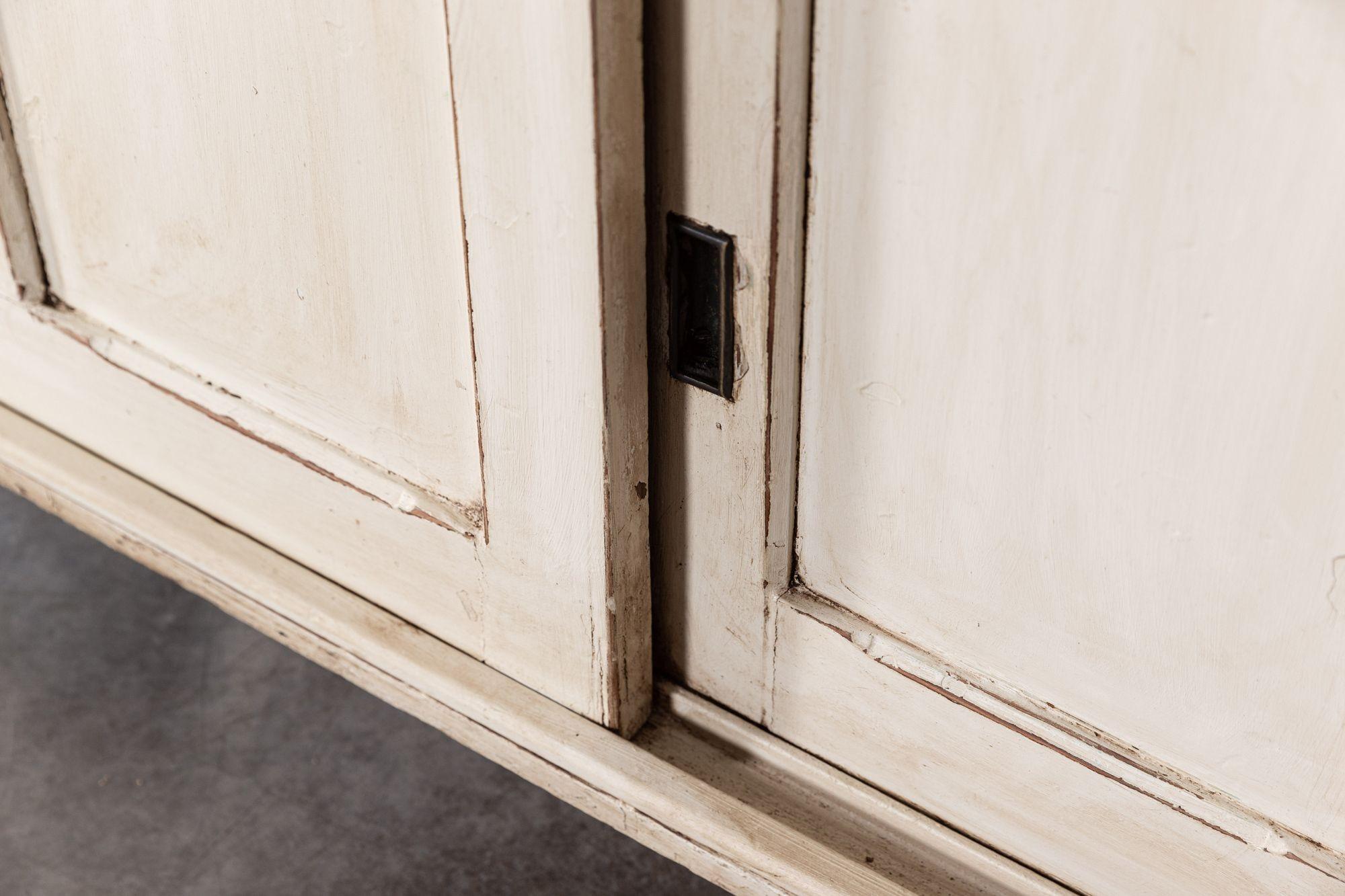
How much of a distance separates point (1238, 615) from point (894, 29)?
383 mm

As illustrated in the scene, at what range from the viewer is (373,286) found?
1.00 m

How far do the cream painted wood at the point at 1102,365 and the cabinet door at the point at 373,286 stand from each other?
144 millimetres

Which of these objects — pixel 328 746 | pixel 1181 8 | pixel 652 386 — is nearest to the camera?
pixel 1181 8

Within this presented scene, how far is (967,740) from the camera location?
0.97 m

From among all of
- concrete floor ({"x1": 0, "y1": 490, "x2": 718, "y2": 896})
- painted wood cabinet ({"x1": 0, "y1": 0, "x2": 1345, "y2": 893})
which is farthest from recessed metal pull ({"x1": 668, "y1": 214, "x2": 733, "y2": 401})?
concrete floor ({"x1": 0, "y1": 490, "x2": 718, "y2": 896})

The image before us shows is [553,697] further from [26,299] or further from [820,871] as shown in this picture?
[26,299]

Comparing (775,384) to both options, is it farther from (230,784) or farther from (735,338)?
(230,784)

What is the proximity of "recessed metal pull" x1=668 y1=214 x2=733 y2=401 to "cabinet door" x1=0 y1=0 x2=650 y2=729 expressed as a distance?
0.03 meters

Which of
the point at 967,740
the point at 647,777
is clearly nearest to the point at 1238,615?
the point at 967,740

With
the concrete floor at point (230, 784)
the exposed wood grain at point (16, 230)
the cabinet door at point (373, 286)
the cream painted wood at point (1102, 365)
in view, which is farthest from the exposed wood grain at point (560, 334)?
the exposed wood grain at point (16, 230)

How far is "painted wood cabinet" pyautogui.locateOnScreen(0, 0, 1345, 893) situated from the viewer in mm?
713

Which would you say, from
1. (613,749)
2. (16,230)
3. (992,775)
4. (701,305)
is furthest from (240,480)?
(992,775)

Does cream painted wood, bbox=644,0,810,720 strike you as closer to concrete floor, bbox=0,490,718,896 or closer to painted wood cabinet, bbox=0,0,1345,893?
painted wood cabinet, bbox=0,0,1345,893

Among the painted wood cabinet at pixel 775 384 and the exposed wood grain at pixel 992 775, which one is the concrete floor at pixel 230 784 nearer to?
the painted wood cabinet at pixel 775 384
